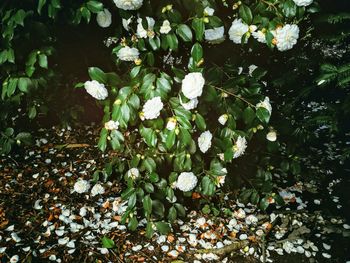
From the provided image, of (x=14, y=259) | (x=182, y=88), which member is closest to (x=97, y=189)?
(x=14, y=259)

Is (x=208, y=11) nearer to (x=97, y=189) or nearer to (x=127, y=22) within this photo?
(x=127, y=22)

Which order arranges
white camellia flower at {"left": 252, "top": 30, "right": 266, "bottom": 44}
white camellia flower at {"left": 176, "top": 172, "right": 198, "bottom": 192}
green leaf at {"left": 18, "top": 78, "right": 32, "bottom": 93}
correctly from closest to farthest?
1. white camellia flower at {"left": 252, "top": 30, "right": 266, "bottom": 44}
2. white camellia flower at {"left": 176, "top": 172, "right": 198, "bottom": 192}
3. green leaf at {"left": 18, "top": 78, "right": 32, "bottom": 93}

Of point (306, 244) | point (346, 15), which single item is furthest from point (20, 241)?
point (346, 15)

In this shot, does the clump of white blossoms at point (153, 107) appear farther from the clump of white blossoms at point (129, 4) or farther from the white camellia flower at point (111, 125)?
the clump of white blossoms at point (129, 4)

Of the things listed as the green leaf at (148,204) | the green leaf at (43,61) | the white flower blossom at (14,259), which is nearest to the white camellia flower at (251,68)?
the green leaf at (148,204)

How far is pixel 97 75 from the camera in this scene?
221 cm

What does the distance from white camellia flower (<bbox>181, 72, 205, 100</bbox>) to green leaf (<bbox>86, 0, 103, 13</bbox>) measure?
71cm

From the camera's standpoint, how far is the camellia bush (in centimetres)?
214

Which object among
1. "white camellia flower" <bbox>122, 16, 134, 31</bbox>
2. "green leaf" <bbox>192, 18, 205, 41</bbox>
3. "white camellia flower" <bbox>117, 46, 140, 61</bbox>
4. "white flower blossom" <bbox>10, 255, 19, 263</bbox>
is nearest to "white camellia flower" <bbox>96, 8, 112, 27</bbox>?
"white camellia flower" <bbox>122, 16, 134, 31</bbox>

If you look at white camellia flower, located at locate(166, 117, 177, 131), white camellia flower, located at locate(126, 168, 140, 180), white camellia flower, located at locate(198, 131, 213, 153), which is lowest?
white camellia flower, located at locate(126, 168, 140, 180)

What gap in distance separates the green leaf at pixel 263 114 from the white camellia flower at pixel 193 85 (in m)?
0.48

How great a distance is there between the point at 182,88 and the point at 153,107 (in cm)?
20

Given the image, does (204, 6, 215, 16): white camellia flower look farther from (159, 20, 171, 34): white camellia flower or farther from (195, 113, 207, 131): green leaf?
(195, 113, 207, 131): green leaf

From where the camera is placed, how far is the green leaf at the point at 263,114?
2.29 metres
